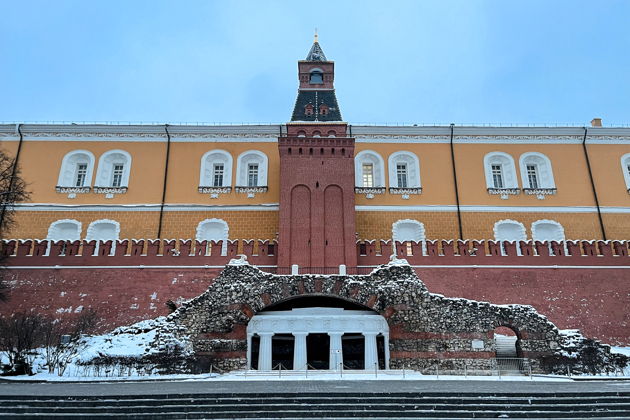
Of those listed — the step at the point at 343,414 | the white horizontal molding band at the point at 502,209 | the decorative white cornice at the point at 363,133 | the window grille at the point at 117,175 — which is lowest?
the step at the point at 343,414

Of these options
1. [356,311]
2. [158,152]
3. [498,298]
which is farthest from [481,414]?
[158,152]

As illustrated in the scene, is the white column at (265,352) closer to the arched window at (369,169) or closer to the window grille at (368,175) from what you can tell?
the arched window at (369,169)

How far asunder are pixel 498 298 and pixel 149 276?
13.5 m

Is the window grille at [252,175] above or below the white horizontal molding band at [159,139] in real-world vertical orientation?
below

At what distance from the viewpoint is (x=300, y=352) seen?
16922mm

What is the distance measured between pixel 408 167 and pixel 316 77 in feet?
23.1

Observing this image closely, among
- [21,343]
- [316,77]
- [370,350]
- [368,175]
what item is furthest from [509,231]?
[21,343]

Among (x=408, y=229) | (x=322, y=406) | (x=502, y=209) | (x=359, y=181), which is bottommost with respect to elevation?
(x=322, y=406)

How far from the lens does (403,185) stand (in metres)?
28.2

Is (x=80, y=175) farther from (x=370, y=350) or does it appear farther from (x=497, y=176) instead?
(x=497, y=176)

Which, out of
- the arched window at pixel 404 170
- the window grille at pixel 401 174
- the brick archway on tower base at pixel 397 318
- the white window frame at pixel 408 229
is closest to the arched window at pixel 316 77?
the arched window at pixel 404 170

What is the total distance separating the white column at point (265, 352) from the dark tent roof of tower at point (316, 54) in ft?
58.9

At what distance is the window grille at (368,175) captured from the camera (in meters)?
28.2

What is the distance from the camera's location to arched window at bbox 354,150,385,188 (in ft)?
91.9
